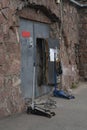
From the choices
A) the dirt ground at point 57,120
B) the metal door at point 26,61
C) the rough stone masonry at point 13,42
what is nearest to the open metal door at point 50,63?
the metal door at point 26,61

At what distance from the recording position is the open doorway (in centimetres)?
977

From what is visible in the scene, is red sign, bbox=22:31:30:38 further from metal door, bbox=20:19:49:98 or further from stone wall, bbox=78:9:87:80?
stone wall, bbox=78:9:87:80

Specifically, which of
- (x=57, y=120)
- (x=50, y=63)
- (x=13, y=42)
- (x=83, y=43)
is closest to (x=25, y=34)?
(x=13, y=42)

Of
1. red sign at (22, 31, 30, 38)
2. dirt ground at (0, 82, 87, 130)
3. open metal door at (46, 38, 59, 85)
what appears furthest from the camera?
open metal door at (46, 38, 59, 85)

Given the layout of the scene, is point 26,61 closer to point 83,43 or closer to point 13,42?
point 13,42

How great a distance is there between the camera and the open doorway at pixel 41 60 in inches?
384

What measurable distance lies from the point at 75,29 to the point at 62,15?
2051 mm

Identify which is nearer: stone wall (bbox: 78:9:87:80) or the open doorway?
the open doorway

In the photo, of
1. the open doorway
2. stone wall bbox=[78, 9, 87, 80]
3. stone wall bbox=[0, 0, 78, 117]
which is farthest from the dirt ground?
stone wall bbox=[78, 9, 87, 80]

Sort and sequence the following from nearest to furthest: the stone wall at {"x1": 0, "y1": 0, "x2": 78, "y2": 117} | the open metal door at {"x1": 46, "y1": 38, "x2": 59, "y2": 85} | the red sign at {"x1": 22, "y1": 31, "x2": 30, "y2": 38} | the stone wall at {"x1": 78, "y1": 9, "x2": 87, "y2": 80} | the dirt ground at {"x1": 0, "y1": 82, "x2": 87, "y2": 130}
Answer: the dirt ground at {"x1": 0, "y1": 82, "x2": 87, "y2": 130} < the stone wall at {"x1": 0, "y1": 0, "x2": 78, "y2": 117} < the red sign at {"x1": 22, "y1": 31, "x2": 30, "y2": 38} < the open metal door at {"x1": 46, "y1": 38, "x2": 59, "y2": 85} < the stone wall at {"x1": 78, "y1": 9, "x2": 87, "y2": 80}

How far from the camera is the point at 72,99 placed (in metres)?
10.0

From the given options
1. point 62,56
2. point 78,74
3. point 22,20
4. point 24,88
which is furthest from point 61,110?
point 78,74

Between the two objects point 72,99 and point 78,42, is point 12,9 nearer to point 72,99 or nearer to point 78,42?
point 72,99

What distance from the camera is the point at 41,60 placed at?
1014cm
